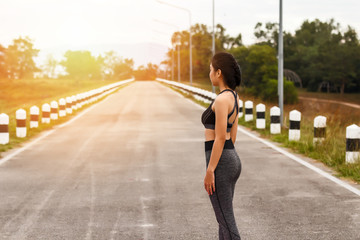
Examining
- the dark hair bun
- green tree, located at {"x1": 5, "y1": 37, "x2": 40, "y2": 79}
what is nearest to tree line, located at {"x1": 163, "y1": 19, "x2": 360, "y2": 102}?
green tree, located at {"x1": 5, "y1": 37, "x2": 40, "y2": 79}

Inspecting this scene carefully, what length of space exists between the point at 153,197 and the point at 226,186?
3.18 meters

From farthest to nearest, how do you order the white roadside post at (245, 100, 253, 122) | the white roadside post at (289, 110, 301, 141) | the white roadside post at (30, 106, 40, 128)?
1. the white roadside post at (245, 100, 253, 122)
2. the white roadside post at (30, 106, 40, 128)
3. the white roadside post at (289, 110, 301, 141)

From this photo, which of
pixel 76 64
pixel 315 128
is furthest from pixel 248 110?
pixel 76 64

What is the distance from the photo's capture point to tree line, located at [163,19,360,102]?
261ft

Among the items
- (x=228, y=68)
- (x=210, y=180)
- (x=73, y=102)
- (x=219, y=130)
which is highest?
(x=228, y=68)

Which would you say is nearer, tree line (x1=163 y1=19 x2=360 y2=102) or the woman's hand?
the woman's hand

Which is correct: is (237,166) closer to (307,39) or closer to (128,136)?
(128,136)

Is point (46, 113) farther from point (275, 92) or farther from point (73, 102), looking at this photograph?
point (275, 92)

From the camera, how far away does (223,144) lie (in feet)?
12.2

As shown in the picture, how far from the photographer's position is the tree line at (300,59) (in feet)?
261

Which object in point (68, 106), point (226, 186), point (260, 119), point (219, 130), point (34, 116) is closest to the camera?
point (219, 130)

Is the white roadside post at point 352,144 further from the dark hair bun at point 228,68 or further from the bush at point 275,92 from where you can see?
the bush at point 275,92

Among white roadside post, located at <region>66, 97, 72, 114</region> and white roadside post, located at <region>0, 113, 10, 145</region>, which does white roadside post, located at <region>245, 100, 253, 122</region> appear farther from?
white roadside post, located at <region>66, 97, 72, 114</region>

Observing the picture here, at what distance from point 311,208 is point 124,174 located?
3418 mm
